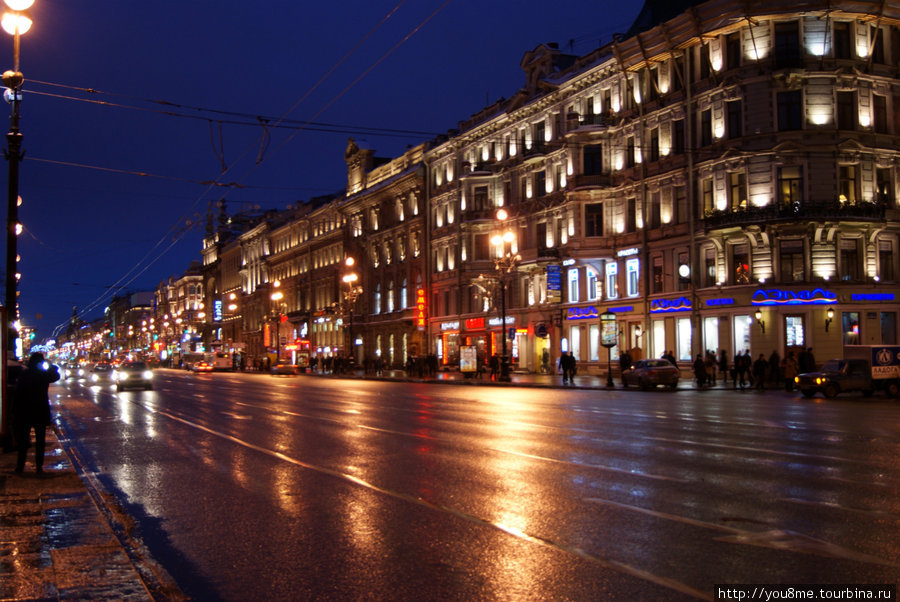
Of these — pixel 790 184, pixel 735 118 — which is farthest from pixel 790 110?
pixel 790 184

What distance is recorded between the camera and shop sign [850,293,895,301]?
43.0 metres

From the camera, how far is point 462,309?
67.9 metres

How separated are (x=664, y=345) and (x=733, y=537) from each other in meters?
42.0

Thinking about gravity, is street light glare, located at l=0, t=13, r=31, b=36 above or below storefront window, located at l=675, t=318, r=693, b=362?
above

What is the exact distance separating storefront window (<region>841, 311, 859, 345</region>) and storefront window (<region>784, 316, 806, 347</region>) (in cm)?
199

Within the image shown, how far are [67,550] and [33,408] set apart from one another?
581 cm

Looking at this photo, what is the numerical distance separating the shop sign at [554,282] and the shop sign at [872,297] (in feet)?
57.4

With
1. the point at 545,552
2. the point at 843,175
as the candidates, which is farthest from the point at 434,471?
the point at 843,175

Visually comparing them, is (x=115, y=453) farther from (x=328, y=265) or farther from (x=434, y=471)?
(x=328, y=265)

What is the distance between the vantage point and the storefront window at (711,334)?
150 ft

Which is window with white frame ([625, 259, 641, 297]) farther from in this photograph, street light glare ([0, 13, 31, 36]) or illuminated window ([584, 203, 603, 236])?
street light glare ([0, 13, 31, 36])

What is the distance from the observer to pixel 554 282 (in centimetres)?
5478

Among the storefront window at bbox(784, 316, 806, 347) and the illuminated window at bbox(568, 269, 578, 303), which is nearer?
the storefront window at bbox(784, 316, 806, 347)

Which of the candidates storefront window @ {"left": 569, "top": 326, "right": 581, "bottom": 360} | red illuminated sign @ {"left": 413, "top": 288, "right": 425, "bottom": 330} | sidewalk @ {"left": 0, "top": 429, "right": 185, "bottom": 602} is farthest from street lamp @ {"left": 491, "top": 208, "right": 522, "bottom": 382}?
sidewalk @ {"left": 0, "top": 429, "right": 185, "bottom": 602}
